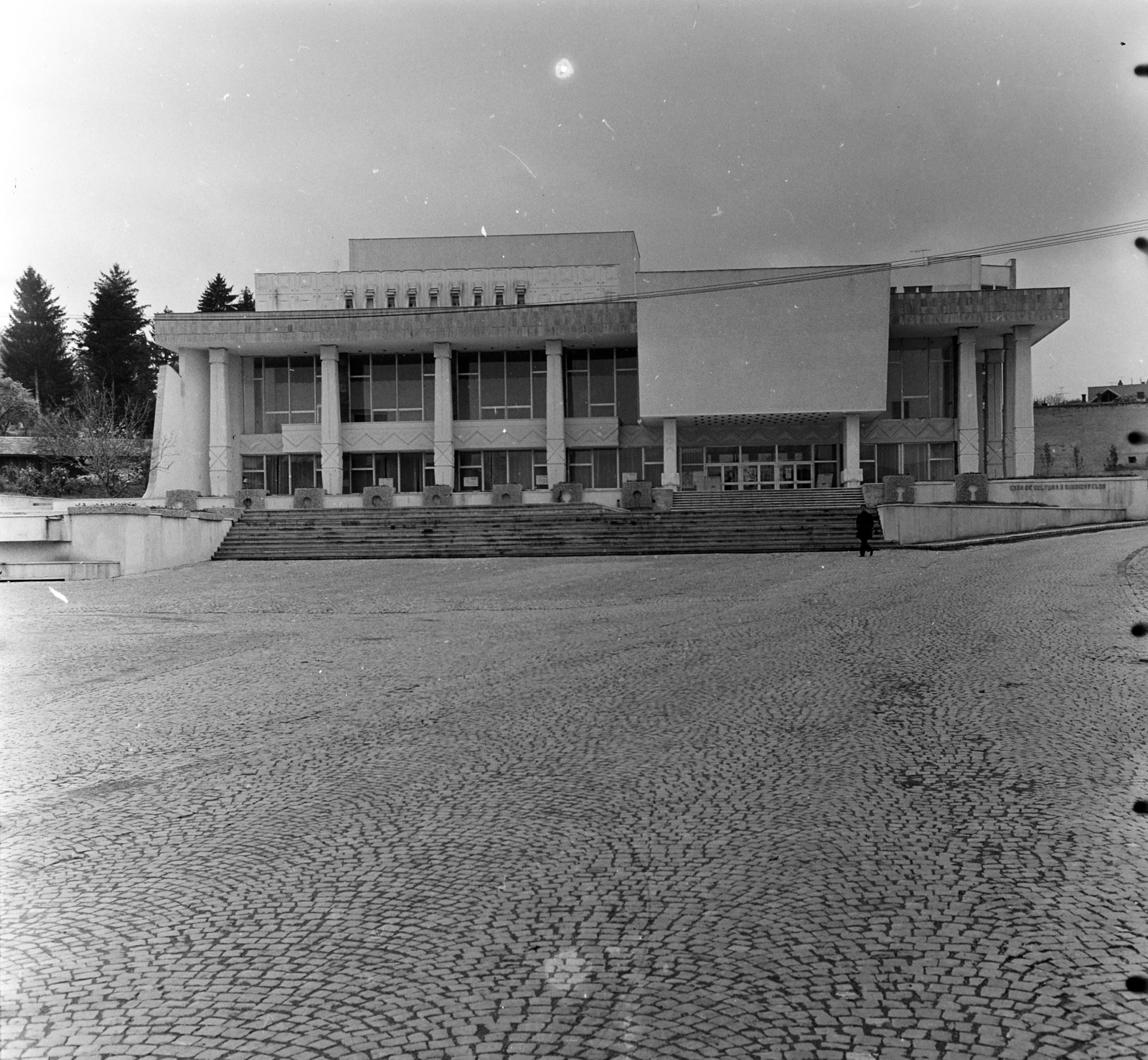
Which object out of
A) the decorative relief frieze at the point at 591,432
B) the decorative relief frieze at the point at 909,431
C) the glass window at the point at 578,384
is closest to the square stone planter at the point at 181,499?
the decorative relief frieze at the point at 591,432

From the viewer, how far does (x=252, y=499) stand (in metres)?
Answer: 51.8

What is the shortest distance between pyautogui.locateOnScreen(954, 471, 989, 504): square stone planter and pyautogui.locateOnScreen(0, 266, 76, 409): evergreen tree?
240ft

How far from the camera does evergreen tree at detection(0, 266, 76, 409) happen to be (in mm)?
87062

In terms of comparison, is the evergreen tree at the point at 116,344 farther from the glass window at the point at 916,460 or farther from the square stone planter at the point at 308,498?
the glass window at the point at 916,460

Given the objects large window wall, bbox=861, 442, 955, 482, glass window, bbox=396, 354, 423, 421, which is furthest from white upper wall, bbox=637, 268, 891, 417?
glass window, bbox=396, 354, 423, 421

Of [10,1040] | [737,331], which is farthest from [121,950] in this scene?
[737,331]

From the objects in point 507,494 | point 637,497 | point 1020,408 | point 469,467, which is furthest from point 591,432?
point 1020,408

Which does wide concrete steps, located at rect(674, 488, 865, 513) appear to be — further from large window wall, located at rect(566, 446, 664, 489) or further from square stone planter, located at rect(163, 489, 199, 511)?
square stone planter, located at rect(163, 489, 199, 511)

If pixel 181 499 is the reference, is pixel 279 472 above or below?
above

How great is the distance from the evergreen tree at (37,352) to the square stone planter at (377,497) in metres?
48.1

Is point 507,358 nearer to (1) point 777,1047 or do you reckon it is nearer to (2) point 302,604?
(2) point 302,604

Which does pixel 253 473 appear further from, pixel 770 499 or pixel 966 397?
pixel 966 397

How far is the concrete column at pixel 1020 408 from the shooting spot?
52531mm

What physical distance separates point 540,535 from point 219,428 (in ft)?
91.5
